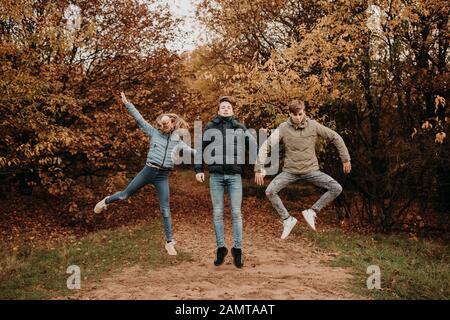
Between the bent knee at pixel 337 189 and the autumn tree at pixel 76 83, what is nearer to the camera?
the bent knee at pixel 337 189

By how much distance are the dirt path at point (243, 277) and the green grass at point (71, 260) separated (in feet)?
1.42

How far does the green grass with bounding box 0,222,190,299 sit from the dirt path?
43 centimetres

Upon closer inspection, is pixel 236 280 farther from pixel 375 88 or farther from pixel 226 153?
pixel 375 88

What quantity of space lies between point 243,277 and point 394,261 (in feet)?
11.4

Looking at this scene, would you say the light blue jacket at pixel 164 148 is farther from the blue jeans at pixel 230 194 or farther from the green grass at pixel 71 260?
the green grass at pixel 71 260

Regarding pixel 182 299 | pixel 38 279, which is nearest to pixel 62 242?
pixel 38 279

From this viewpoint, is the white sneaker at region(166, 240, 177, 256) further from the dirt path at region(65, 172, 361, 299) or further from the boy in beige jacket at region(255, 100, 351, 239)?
the boy in beige jacket at region(255, 100, 351, 239)

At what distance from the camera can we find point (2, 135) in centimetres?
1014

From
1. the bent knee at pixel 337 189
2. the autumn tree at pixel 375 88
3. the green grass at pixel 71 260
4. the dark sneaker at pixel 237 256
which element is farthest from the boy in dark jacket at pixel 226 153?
the autumn tree at pixel 375 88

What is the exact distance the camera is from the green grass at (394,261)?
6.25 meters

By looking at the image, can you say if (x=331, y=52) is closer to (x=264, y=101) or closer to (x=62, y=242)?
(x=264, y=101)

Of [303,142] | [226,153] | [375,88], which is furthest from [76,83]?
[375,88]

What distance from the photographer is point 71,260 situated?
8031 mm

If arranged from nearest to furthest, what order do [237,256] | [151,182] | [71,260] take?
[237,256] < [151,182] < [71,260]
